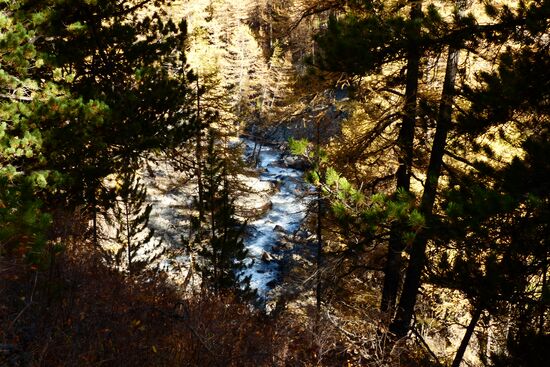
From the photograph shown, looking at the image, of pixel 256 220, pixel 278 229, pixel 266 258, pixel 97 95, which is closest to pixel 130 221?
pixel 97 95

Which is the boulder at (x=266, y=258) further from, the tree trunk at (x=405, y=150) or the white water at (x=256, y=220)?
the tree trunk at (x=405, y=150)

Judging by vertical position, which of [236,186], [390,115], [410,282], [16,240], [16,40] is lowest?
[236,186]

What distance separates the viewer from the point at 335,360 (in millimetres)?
7336

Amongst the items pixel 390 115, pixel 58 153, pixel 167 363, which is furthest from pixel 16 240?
pixel 390 115

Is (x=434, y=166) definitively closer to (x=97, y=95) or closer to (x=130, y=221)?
(x=97, y=95)

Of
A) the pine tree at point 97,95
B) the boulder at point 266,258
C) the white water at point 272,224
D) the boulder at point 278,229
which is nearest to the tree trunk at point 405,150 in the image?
the pine tree at point 97,95

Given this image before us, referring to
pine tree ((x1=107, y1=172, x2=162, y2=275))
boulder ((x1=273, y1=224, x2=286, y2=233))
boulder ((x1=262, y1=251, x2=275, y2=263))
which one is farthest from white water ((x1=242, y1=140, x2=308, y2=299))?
pine tree ((x1=107, y1=172, x2=162, y2=275))

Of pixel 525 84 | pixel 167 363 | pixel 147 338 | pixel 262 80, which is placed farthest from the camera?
pixel 262 80

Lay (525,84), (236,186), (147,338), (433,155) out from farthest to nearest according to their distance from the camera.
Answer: (236,186), (433,155), (147,338), (525,84)

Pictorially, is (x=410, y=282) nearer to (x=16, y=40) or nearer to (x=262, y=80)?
(x=16, y=40)

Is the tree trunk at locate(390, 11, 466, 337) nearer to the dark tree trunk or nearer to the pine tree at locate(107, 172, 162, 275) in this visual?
the dark tree trunk

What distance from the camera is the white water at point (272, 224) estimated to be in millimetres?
24484

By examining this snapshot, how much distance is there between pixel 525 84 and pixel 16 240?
716cm

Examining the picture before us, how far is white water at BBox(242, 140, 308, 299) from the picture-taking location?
24.5m
